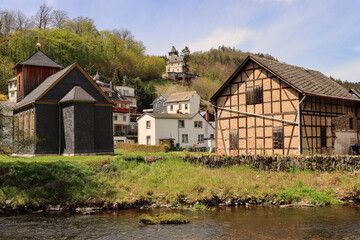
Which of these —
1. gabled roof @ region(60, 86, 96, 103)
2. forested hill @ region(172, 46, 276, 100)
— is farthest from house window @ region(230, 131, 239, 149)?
Result: forested hill @ region(172, 46, 276, 100)

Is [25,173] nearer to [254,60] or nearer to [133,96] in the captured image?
[254,60]

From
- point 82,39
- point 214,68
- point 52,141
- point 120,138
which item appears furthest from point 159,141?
point 214,68

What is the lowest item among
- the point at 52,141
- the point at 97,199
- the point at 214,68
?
the point at 97,199

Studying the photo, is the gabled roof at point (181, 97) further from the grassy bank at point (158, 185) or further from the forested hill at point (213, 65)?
the grassy bank at point (158, 185)

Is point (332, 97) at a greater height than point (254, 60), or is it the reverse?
point (254, 60)

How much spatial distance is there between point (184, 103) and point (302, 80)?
5591cm

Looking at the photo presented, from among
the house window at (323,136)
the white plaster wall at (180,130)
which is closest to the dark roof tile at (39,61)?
the white plaster wall at (180,130)

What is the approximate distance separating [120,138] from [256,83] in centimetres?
3613

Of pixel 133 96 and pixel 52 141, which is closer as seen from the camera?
pixel 52 141

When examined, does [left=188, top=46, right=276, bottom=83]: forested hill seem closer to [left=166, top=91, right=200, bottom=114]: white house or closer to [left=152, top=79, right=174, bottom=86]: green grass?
[left=152, top=79, right=174, bottom=86]: green grass

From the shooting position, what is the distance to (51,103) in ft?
112

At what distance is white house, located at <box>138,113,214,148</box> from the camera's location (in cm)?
5253

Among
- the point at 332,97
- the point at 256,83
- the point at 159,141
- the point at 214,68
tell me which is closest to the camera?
the point at 332,97

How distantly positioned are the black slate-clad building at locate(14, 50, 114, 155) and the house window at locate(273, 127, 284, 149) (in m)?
16.6
